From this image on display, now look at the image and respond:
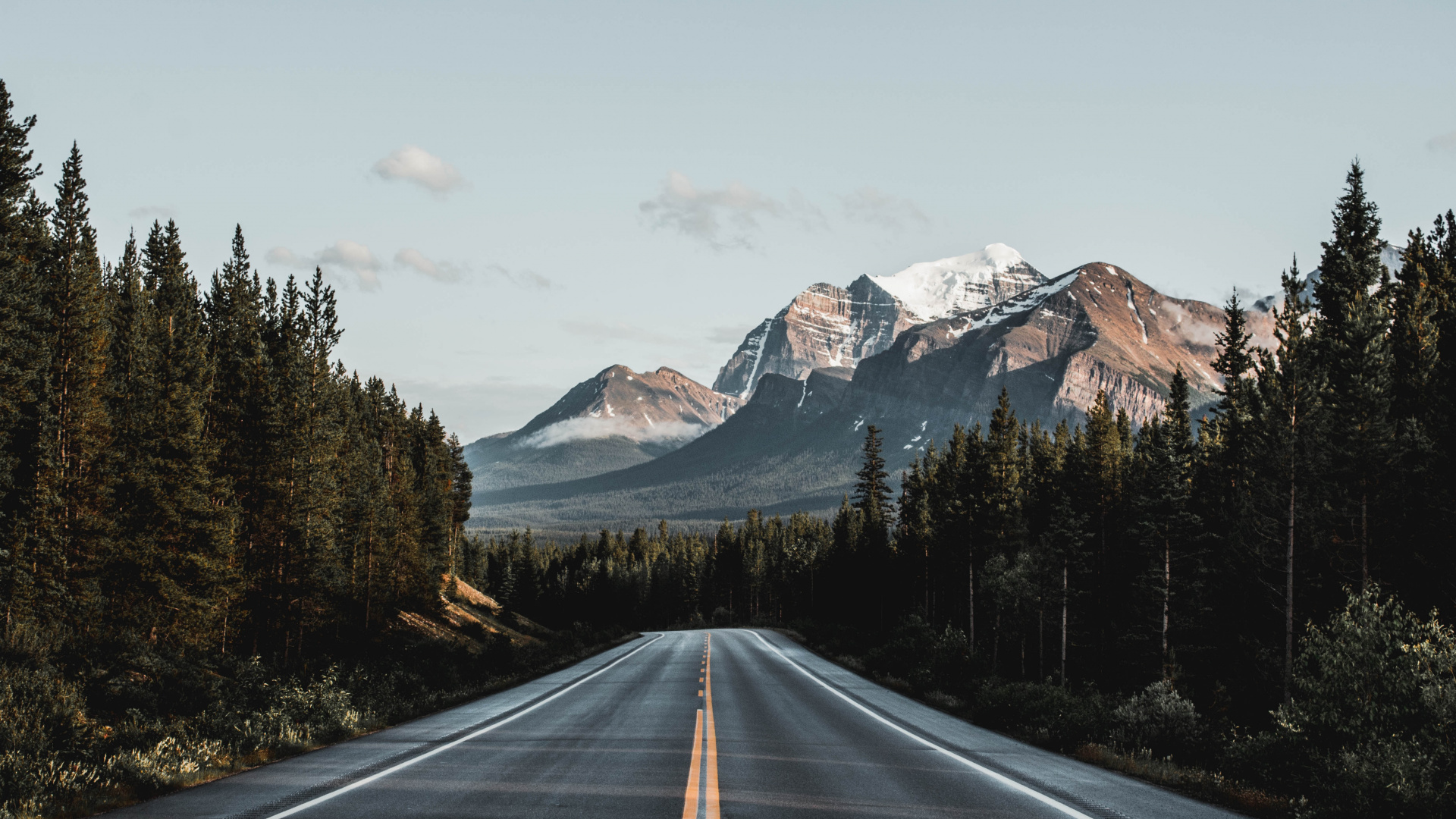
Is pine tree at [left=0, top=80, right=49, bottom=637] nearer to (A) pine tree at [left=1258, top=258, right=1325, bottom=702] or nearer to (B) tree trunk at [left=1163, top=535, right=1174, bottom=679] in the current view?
(A) pine tree at [left=1258, top=258, right=1325, bottom=702]

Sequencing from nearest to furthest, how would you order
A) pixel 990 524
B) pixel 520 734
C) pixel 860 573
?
pixel 520 734 < pixel 990 524 < pixel 860 573

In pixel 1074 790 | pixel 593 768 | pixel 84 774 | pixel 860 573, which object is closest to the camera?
pixel 84 774

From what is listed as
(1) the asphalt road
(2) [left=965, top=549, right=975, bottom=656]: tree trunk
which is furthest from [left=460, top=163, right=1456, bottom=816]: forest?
(1) the asphalt road

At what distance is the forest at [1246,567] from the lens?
34.4 feet

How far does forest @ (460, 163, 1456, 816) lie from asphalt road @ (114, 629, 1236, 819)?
6.35 ft

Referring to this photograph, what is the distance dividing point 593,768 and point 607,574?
112 meters

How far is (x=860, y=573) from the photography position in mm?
80438

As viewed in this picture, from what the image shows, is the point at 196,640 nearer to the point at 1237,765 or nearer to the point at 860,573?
the point at 1237,765

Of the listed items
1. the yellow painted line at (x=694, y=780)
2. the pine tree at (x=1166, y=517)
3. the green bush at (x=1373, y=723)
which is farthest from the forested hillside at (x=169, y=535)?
the pine tree at (x=1166, y=517)

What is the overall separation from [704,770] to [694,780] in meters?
0.77

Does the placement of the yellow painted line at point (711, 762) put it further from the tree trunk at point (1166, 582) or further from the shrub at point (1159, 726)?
the tree trunk at point (1166, 582)

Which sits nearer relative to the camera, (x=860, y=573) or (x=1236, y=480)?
(x=1236, y=480)

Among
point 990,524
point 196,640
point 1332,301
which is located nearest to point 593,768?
point 196,640

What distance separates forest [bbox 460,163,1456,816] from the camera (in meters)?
10.5
